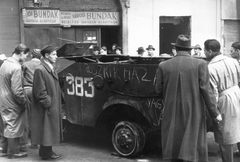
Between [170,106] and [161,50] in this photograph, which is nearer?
[170,106]

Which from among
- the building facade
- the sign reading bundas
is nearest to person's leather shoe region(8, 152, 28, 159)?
the building facade

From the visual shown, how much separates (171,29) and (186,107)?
44.5 feet

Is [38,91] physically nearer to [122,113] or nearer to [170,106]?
[122,113]

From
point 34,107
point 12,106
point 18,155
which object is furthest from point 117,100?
point 18,155

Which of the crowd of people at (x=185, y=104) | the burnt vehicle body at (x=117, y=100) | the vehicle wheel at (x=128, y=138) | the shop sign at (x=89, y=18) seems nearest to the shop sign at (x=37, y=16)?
the shop sign at (x=89, y=18)

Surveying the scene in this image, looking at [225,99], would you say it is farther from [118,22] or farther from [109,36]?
[109,36]

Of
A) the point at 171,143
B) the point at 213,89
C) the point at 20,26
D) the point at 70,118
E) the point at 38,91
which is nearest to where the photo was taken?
the point at 171,143

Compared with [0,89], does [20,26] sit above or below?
above

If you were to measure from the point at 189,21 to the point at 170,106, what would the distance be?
13.6m

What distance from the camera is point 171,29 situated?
1862cm

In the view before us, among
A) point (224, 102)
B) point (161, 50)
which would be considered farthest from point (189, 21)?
point (224, 102)

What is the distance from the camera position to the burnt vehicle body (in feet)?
21.5

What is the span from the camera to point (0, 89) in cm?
736

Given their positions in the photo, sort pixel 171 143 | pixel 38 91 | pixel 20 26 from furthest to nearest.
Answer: pixel 20 26, pixel 38 91, pixel 171 143
